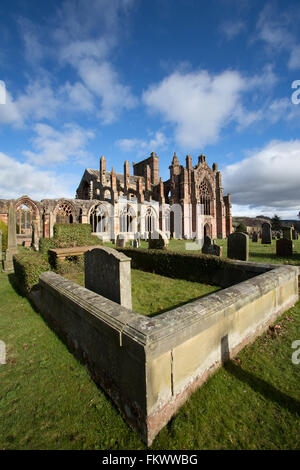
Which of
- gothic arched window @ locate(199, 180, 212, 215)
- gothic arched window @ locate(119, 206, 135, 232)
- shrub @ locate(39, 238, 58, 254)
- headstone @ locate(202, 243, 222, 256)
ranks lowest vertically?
headstone @ locate(202, 243, 222, 256)

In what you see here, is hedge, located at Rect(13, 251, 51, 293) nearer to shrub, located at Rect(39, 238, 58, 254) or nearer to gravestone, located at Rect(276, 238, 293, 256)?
shrub, located at Rect(39, 238, 58, 254)

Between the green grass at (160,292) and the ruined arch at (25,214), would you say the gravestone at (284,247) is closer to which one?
the green grass at (160,292)

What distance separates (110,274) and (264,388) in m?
3.08

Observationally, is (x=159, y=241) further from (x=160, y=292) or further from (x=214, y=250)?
(x=160, y=292)

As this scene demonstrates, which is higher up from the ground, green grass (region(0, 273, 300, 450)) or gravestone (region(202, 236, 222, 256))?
gravestone (region(202, 236, 222, 256))

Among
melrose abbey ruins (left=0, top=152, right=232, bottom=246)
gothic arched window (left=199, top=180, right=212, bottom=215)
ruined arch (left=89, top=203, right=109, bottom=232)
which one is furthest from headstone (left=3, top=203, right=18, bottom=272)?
gothic arched window (left=199, top=180, right=212, bottom=215)

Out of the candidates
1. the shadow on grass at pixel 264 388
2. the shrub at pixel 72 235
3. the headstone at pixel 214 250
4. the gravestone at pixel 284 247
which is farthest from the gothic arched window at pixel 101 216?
the shadow on grass at pixel 264 388

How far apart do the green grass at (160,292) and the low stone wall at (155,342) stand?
180 centimetres

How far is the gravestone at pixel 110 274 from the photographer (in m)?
3.95

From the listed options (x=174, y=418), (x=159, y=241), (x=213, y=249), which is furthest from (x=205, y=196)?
(x=174, y=418)

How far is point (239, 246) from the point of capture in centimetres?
820

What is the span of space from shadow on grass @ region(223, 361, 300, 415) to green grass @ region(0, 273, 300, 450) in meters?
0.01

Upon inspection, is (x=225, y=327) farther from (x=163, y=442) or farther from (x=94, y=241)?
(x=94, y=241)

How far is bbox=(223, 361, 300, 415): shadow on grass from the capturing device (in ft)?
7.36
